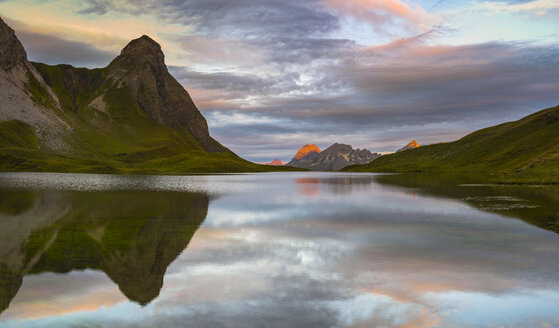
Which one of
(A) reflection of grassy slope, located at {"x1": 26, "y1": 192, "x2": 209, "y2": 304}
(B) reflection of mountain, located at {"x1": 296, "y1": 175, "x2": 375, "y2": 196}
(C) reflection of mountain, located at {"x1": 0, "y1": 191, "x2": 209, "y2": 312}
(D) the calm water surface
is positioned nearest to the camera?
(D) the calm water surface

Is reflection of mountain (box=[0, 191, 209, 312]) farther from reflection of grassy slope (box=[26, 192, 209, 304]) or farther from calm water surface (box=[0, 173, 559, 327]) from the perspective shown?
calm water surface (box=[0, 173, 559, 327])

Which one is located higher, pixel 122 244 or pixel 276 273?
pixel 122 244

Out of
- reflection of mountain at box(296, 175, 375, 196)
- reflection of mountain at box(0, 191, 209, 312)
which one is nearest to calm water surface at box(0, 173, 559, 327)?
reflection of mountain at box(0, 191, 209, 312)

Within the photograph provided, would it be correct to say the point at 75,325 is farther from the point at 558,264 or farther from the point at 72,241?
the point at 558,264

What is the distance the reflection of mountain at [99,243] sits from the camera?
60.5 feet

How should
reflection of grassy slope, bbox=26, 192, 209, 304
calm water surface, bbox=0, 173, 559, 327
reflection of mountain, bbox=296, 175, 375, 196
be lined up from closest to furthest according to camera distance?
calm water surface, bbox=0, 173, 559, 327 → reflection of grassy slope, bbox=26, 192, 209, 304 → reflection of mountain, bbox=296, 175, 375, 196

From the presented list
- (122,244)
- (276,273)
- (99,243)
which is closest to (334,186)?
(122,244)

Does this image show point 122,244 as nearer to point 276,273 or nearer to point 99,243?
point 99,243

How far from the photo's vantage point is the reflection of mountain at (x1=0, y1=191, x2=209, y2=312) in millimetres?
18453

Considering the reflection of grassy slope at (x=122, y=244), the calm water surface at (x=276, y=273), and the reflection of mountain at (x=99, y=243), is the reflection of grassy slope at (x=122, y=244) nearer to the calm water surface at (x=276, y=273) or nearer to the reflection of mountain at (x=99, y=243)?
the reflection of mountain at (x=99, y=243)

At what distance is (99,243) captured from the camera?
85.5ft

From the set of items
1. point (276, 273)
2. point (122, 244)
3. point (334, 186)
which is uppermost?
point (334, 186)

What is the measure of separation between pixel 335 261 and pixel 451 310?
26.4 ft

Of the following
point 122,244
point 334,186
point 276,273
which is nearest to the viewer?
point 276,273
